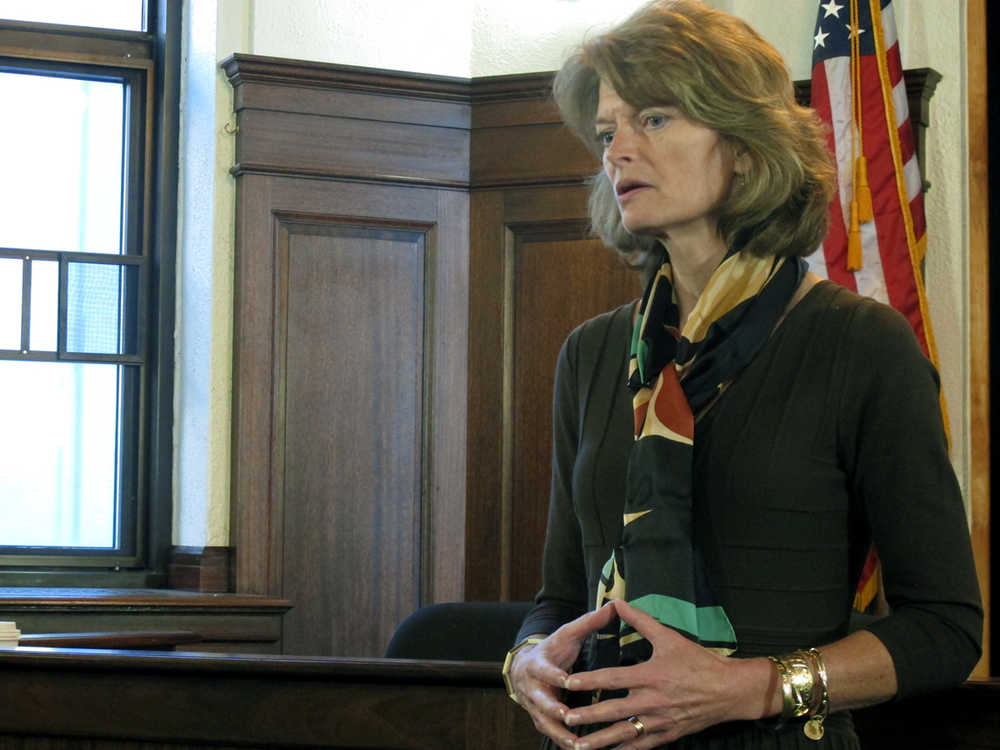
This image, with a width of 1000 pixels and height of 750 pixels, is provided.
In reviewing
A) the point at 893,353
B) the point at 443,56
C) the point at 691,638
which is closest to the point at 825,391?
the point at 893,353

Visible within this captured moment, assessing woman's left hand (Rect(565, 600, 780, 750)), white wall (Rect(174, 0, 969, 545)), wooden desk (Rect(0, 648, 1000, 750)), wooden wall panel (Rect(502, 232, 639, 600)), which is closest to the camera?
woman's left hand (Rect(565, 600, 780, 750))

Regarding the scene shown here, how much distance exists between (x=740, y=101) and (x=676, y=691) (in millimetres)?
597

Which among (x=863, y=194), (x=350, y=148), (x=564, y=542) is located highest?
(x=350, y=148)

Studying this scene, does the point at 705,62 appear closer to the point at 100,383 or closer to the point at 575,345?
the point at 575,345

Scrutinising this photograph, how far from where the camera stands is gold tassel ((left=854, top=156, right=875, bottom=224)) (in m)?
4.28

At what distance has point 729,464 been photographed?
1.43 metres

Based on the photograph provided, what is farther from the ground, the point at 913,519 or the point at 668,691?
the point at 913,519

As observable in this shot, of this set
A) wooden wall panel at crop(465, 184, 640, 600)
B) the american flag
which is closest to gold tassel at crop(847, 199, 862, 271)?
the american flag

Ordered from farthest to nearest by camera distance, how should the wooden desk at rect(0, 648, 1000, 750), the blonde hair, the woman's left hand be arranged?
1. the wooden desk at rect(0, 648, 1000, 750)
2. the blonde hair
3. the woman's left hand

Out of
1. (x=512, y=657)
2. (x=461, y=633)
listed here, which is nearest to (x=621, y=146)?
(x=512, y=657)

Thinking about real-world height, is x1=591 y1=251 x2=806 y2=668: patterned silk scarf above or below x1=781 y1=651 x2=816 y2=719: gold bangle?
above

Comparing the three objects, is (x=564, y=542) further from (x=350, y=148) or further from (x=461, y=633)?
(x=350, y=148)

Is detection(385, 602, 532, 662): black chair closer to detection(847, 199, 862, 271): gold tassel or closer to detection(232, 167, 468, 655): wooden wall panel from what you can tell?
detection(232, 167, 468, 655): wooden wall panel

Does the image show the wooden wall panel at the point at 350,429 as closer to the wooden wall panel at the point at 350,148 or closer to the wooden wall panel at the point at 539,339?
the wooden wall panel at the point at 350,148
